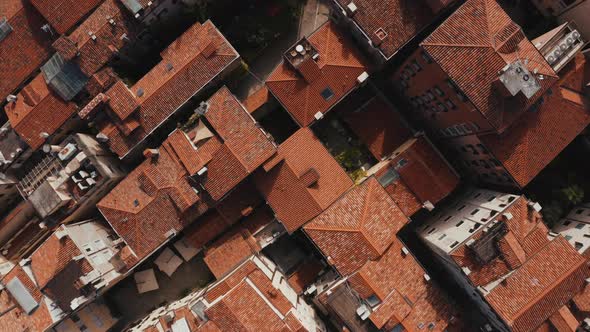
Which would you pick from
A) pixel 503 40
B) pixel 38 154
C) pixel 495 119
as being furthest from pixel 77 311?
pixel 503 40

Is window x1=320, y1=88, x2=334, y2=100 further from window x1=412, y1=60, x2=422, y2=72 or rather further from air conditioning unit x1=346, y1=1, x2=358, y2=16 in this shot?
window x1=412, y1=60, x2=422, y2=72

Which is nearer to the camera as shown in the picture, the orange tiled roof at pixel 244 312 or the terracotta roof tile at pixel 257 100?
the orange tiled roof at pixel 244 312

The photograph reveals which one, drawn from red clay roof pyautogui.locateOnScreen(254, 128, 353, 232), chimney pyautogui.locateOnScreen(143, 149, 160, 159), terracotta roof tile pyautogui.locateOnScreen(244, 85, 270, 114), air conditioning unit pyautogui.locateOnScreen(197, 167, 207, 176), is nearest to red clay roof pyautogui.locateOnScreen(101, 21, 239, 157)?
chimney pyautogui.locateOnScreen(143, 149, 160, 159)

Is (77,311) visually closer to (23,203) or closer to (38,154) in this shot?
(23,203)

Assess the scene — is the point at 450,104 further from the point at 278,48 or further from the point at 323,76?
the point at 278,48

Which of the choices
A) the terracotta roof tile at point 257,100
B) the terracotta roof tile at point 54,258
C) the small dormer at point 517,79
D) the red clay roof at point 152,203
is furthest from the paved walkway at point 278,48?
the terracotta roof tile at point 54,258

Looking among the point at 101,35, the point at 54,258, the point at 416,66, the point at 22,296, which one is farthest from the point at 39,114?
the point at 416,66

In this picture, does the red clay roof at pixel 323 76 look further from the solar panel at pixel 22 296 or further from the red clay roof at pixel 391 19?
the solar panel at pixel 22 296
